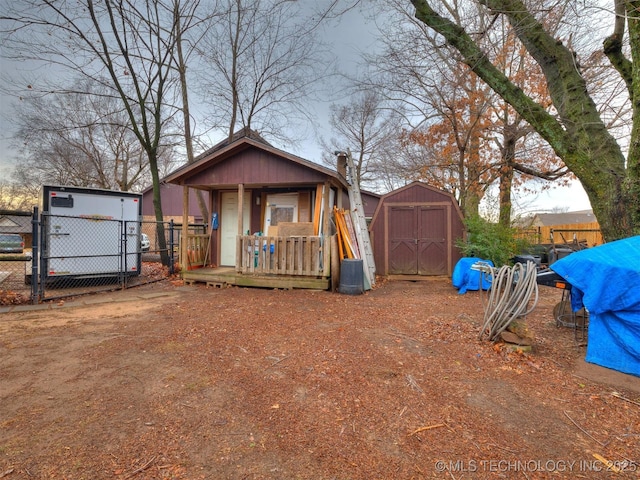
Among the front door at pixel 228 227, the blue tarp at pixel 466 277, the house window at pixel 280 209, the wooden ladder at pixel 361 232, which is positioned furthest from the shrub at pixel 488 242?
the front door at pixel 228 227

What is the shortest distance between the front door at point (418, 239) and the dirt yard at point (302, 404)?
450cm

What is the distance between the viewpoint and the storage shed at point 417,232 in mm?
8836

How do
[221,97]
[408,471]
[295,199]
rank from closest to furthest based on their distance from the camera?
1. [408,471]
2. [295,199]
3. [221,97]

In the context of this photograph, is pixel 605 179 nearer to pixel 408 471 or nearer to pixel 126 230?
pixel 408 471

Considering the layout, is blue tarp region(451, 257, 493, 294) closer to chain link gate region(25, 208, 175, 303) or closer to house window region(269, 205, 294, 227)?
house window region(269, 205, 294, 227)

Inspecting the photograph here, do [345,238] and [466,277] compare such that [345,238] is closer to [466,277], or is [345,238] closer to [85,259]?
[466,277]

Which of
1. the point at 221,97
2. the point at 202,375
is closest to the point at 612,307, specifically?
the point at 202,375

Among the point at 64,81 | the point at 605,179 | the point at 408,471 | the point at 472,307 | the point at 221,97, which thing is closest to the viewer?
the point at 408,471

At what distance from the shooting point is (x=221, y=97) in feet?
42.1

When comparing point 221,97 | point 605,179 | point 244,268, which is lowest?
point 244,268

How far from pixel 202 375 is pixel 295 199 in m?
6.15

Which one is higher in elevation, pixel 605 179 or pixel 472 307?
pixel 605 179

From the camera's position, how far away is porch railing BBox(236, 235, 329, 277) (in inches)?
276

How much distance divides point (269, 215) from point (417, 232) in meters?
4.16
